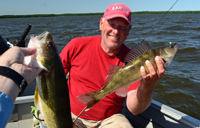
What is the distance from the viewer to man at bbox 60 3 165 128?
315 cm

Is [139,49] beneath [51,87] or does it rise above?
above

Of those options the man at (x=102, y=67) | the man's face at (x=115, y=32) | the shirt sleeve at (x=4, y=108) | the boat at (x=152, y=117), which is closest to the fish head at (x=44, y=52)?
the shirt sleeve at (x=4, y=108)

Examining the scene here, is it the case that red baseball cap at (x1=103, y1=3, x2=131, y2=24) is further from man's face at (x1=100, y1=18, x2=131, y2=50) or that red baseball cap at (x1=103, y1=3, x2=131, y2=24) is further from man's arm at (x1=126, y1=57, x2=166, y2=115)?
man's arm at (x1=126, y1=57, x2=166, y2=115)

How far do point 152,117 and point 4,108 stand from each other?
10.5 ft

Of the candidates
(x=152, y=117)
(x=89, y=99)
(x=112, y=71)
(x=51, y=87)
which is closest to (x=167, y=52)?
(x=112, y=71)

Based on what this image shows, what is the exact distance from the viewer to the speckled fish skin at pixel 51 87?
2.15m

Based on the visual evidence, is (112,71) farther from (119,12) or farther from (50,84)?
(119,12)

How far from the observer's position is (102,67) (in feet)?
10.8

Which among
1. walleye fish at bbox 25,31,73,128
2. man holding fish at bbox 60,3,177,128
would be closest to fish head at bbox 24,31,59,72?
walleye fish at bbox 25,31,73,128

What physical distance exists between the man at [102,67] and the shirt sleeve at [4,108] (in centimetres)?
189

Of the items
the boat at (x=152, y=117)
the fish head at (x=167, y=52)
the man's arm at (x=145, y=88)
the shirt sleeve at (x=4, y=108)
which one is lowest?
the boat at (x=152, y=117)

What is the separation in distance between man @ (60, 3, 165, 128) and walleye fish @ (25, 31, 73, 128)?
2.89 ft

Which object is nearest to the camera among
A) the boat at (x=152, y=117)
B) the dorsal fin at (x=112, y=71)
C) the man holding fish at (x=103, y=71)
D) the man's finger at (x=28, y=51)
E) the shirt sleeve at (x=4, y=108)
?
the shirt sleeve at (x=4, y=108)

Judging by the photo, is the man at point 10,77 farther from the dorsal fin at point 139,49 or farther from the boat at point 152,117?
the boat at point 152,117
